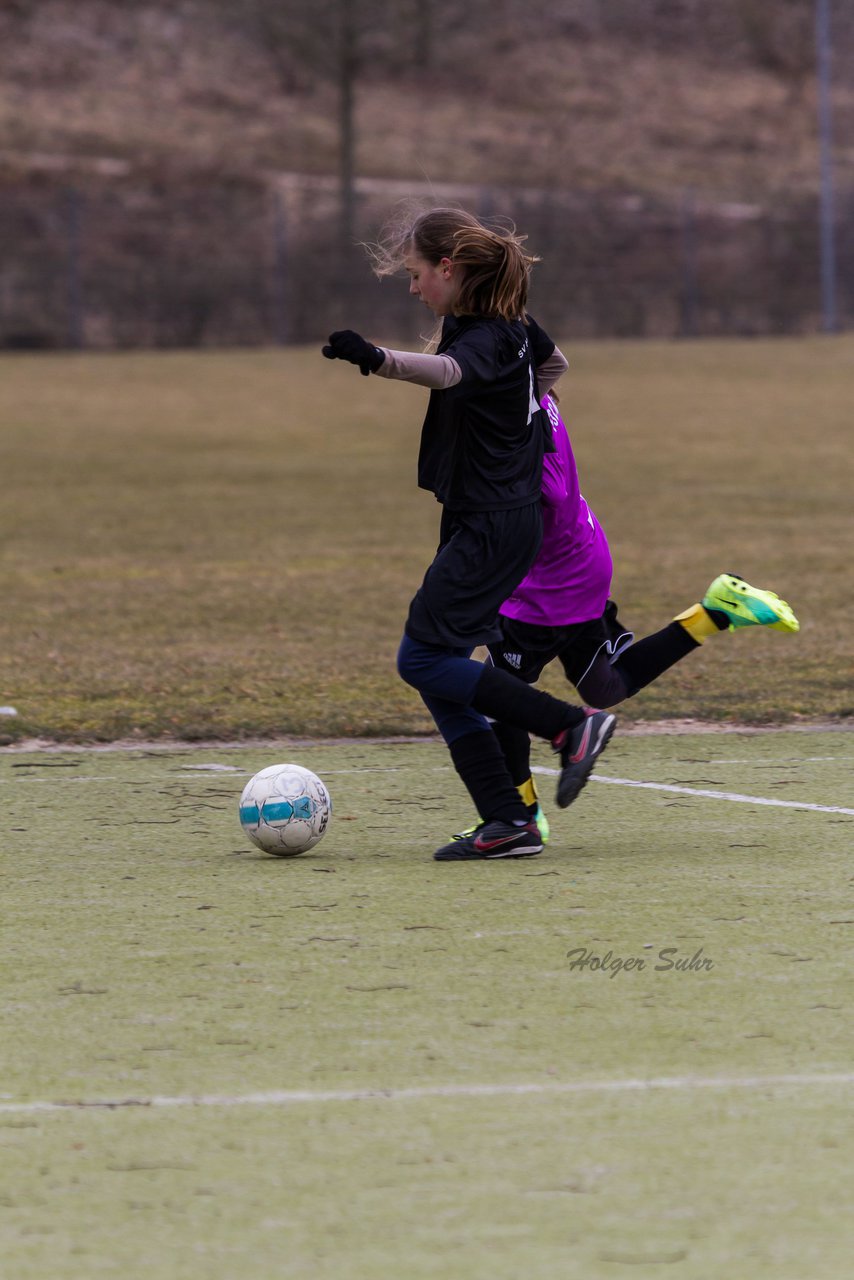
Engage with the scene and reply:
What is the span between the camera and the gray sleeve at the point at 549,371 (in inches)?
220

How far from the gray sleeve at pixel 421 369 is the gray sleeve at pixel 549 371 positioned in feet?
1.82

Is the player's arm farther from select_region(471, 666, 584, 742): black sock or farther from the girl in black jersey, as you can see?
select_region(471, 666, 584, 742): black sock

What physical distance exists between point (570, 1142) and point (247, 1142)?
56 cm

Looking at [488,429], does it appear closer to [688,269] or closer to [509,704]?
[509,704]

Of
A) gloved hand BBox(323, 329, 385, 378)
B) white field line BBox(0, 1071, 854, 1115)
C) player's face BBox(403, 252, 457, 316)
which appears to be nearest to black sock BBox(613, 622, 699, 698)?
player's face BBox(403, 252, 457, 316)

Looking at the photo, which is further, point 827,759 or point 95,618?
point 95,618

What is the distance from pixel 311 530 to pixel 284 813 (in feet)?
35.0

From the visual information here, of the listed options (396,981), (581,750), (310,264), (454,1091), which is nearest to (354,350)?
(581,750)

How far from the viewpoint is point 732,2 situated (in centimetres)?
6738

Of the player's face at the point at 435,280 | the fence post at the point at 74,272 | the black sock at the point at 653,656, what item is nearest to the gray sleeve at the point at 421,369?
the player's face at the point at 435,280

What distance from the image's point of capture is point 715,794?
6508mm

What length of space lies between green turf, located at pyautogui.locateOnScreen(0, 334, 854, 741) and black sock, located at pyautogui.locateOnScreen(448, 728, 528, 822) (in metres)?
2.38

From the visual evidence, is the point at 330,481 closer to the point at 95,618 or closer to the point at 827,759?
the point at 95,618

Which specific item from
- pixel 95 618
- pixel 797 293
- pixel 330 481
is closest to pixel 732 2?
pixel 797 293
